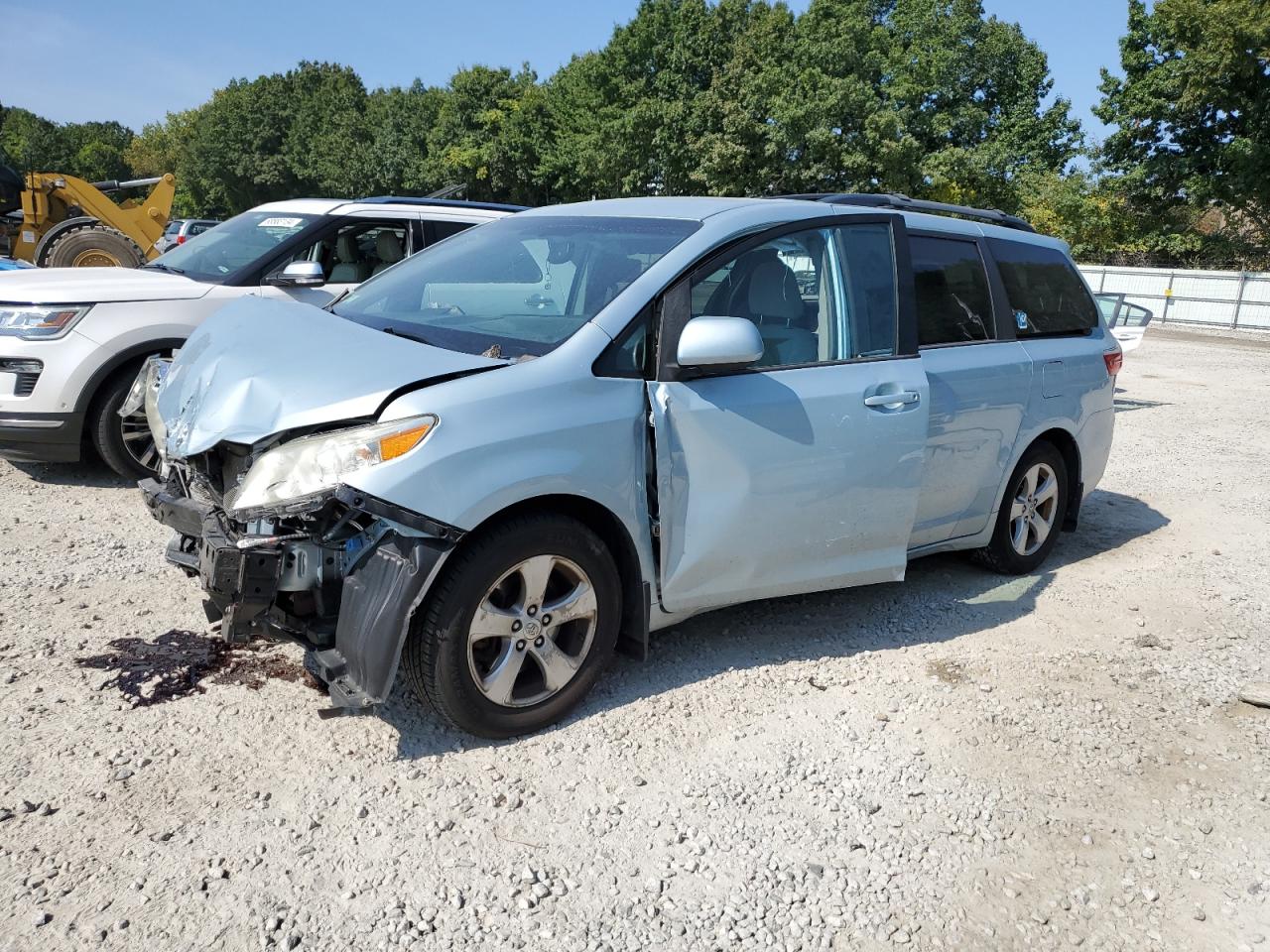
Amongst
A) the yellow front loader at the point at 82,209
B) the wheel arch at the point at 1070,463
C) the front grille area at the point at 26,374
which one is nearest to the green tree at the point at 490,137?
the yellow front loader at the point at 82,209

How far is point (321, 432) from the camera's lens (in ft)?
10.2

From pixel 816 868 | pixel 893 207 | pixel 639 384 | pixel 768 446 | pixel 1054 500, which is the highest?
pixel 893 207

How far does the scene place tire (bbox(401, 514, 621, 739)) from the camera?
10.2 feet

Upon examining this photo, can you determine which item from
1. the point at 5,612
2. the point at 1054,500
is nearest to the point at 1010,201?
the point at 1054,500

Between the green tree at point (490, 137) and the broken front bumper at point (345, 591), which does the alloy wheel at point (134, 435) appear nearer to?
the broken front bumper at point (345, 591)

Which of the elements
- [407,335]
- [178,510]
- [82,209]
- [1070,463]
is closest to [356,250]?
[407,335]

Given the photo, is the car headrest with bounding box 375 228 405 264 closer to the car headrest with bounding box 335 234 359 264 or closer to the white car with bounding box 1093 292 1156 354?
the car headrest with bounding box 335 234 359 264

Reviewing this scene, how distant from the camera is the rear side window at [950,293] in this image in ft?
15.0

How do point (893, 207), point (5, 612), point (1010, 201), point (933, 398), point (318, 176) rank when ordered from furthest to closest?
1. point (318, 176)
2. point (1010, 201)
3. point (893, 207)
4. point (933, 398)
5. point (5, 612)

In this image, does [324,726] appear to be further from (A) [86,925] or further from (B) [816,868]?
(B) [816,868]

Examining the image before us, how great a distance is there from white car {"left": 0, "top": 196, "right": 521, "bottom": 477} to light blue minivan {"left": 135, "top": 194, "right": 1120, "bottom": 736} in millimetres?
1954

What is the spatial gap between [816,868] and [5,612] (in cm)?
349

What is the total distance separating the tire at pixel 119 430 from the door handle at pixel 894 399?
4.21m

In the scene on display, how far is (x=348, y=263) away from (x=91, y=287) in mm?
1703
